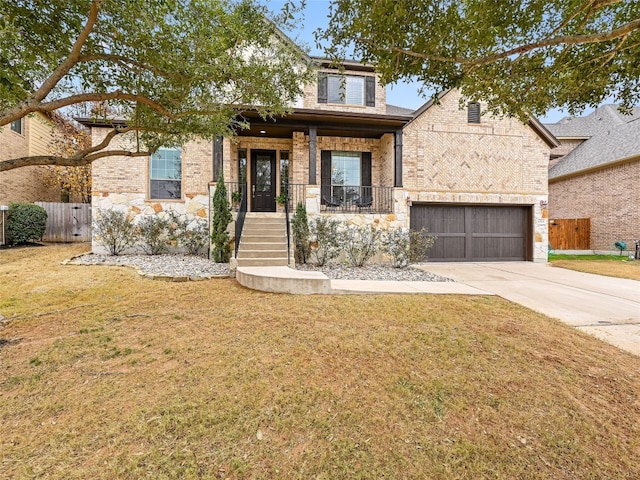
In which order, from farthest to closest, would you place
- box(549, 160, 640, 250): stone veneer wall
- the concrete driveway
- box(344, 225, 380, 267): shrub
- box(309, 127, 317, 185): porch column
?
box(549, 160, 640, 250): stone veneer wall
box(309, 127, 317, 185): porch column
box(344, 225, 380, 267): shrub
the concrete driveway

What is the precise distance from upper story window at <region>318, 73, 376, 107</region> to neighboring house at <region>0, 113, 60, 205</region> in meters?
10.3

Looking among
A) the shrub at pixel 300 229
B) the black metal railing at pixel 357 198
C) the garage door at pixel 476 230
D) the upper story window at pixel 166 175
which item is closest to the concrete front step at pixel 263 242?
the shrub at pixel 300 229

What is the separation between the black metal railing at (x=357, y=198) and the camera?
32.9ft

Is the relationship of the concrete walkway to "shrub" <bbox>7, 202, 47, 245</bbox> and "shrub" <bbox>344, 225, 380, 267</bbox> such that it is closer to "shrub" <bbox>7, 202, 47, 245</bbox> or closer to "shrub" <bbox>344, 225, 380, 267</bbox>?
"shrub" <bbox>344, 225, 380, 267</bbox>

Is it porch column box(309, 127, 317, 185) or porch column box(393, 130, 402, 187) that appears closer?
porch column box(309, 127, 317, 185)

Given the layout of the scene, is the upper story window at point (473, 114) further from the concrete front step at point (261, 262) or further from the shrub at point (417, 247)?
the concrete front step at point (261, 262)

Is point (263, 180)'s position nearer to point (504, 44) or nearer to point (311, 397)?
Answer: point (504, 44)

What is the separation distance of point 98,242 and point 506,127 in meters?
14.3

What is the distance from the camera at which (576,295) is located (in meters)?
5.63

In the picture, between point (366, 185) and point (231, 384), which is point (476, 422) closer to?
point (231, 384)

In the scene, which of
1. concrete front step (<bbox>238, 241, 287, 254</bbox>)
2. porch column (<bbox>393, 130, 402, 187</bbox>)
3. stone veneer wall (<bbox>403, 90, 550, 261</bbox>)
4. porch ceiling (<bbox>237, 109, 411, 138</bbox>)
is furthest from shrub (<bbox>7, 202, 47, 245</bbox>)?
stone veneer wall (<bbox>403, 90, 550, 261</bbox>)

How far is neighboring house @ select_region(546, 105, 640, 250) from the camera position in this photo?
1331 centimetres

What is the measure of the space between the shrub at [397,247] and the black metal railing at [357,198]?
1328mm

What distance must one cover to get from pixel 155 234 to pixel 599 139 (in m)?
22.3
